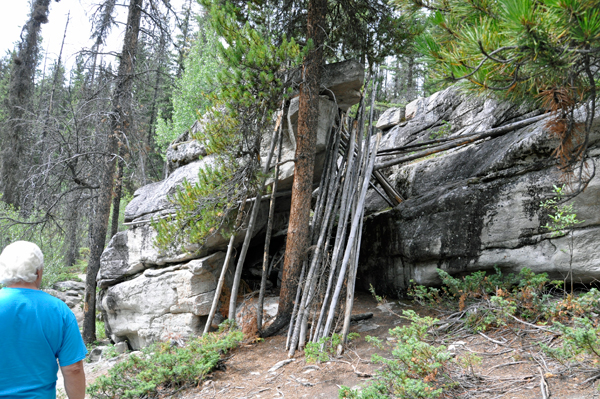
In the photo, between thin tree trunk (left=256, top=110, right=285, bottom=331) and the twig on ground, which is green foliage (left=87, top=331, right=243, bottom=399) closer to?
thin tree trunk (left=256, top=110, right=285, bottom=331)

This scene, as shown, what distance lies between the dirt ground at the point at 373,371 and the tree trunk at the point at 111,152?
514 cm

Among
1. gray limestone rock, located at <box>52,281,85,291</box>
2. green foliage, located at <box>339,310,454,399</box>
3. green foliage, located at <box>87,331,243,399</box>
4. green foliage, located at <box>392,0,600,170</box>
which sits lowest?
gray limestone rock, located at <box>52,281,85,291</box>

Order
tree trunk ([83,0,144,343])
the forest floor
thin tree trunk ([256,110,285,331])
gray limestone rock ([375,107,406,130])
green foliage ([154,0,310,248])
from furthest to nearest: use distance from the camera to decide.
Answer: gray limestone rock ([375,107,406,130])
tree trunk ([83,0,144,343])
thin tree trunk ([256,110,285,331])
green foliage ([154,0,310,248])
the forest floor

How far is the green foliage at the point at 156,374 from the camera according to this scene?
4777mm

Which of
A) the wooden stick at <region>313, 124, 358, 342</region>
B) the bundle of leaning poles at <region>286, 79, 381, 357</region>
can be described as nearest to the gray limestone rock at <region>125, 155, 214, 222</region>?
the bundle of leaning poles at <region>286, 79, 381, 357</region>

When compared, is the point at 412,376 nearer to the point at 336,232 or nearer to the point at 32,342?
the point at 32,342

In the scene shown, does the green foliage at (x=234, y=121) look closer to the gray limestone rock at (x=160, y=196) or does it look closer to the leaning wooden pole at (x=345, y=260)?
the gray limestone rock at (x=160, y=196)

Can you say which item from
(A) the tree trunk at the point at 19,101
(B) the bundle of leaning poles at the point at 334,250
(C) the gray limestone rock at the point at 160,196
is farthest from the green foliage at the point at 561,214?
(A) the tree trunk at the point at 19,101

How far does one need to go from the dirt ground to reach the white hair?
2923mm

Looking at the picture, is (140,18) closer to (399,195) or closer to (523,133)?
(399,195)

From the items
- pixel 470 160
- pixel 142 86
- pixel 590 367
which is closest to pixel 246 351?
pixel 590 367

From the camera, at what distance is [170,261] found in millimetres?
7668

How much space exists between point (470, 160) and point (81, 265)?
2167 cm

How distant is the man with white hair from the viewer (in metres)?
2.16
